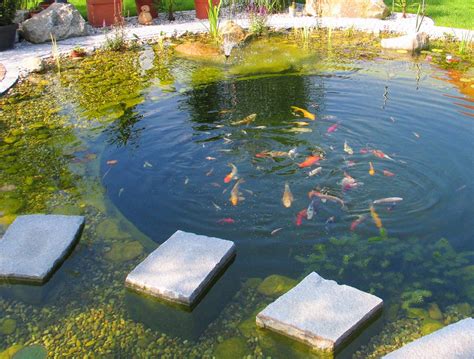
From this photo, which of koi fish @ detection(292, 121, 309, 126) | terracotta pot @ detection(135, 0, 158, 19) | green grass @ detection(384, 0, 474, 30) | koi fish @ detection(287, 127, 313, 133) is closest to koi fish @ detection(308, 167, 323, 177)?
koi fish @ detection(287, 127, 313, 133)

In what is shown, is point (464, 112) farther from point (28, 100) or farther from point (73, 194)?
point (28, 100)

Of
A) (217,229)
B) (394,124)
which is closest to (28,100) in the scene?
(217,229)

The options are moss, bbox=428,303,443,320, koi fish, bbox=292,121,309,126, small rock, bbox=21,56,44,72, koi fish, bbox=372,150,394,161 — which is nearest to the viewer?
moss, bbox=428,303,443,320

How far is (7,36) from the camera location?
7.62 m

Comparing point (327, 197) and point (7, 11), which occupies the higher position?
point (7, 11)

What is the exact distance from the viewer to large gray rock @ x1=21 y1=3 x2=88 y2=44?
8070 mm

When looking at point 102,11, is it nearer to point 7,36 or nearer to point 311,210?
point 7,36

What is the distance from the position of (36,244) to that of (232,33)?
555 centimetres

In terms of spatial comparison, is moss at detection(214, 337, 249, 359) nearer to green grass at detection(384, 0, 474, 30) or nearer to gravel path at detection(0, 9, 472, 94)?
gravel path at detection(0, 9, 472, 94)

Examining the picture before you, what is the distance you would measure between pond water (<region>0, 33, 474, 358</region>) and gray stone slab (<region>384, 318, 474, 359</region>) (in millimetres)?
185

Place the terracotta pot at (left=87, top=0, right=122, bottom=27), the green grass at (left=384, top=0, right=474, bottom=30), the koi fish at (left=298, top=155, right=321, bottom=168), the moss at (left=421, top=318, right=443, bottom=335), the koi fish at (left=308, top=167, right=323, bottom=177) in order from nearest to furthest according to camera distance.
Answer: the moss at (left=421, top=318, right=443, bottom=335) → the koi fish at (left=308, top=167, right=323, bottom=177) → the koi fish at (left=298, top=155, right=321, bottom=168) → the green grass at (left=384, top=0, right=474, bottom=30) → the terracotta pot at (left=87, top=0, right=122, bottom=27)

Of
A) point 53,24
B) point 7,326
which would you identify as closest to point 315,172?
point 7,326

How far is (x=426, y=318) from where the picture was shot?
269 cm

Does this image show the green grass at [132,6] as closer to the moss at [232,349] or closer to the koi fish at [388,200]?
the koi fish at [388,200]
